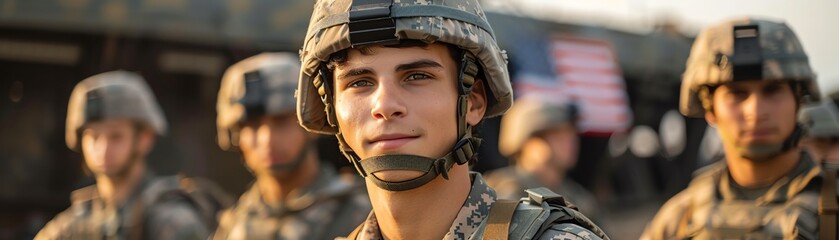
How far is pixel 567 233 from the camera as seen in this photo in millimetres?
3646

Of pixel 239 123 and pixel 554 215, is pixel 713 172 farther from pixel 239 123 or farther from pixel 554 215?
pixel 239 123

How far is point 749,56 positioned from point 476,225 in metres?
2.65

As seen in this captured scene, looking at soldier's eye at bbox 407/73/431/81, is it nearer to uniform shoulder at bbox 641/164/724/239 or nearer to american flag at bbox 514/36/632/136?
uniform shoulder at bbox 641/164/724/239

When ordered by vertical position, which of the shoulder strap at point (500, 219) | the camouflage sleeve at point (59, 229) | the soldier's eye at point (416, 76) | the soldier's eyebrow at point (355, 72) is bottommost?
the camouflage sleeve at point (59, 229)

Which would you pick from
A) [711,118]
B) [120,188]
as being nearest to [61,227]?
[120,188]

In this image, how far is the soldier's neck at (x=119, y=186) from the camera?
851 cm

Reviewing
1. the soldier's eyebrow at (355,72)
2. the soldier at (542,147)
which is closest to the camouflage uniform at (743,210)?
the soldier's eyebrow at (355,72)

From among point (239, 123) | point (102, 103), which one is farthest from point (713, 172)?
point (102, 103)

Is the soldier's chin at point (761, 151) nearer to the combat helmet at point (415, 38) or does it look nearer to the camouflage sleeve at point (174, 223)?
the combat helmet at point (415, 38)

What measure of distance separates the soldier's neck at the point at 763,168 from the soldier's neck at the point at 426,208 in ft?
8.62

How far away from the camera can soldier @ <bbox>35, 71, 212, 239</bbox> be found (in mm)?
8312

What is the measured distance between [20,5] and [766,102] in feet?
33.1

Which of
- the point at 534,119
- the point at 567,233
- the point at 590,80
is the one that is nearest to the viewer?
the point at 567,233

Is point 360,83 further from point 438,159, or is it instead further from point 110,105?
point 110,105
